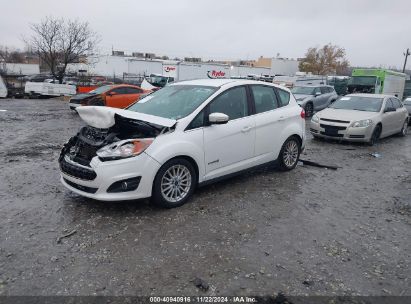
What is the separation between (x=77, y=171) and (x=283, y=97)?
397cm

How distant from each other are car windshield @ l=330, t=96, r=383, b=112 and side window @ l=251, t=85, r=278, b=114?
564cm

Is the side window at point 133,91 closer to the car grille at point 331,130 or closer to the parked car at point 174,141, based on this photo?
the car grille at point 331,130

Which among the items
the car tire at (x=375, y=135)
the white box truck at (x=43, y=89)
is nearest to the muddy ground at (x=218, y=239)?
the car tire at (x=375, y=135)

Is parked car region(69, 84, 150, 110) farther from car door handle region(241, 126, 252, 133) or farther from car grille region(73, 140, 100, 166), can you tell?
car door handle region(241, 126, 252, 133)

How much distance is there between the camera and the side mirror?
15.8 ft

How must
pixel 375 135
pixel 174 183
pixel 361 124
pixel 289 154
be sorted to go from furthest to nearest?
1. pixel 375 135
2. pixel 361 124
3. pixel 289 154
4. pixel 174 183

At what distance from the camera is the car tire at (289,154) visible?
6464mm

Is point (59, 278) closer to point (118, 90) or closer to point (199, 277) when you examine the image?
point (199, 277)

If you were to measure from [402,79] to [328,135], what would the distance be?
22171mm

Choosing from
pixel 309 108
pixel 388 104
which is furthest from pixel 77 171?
pixel 309 108

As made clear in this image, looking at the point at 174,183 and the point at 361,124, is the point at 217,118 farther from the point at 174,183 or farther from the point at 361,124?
the point at 361,124

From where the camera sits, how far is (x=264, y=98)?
6.03 metres

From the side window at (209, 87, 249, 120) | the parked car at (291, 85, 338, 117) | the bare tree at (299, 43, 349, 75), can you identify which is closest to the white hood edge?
the side window at (209, 87, 249, 120)

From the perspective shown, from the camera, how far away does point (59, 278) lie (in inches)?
124
